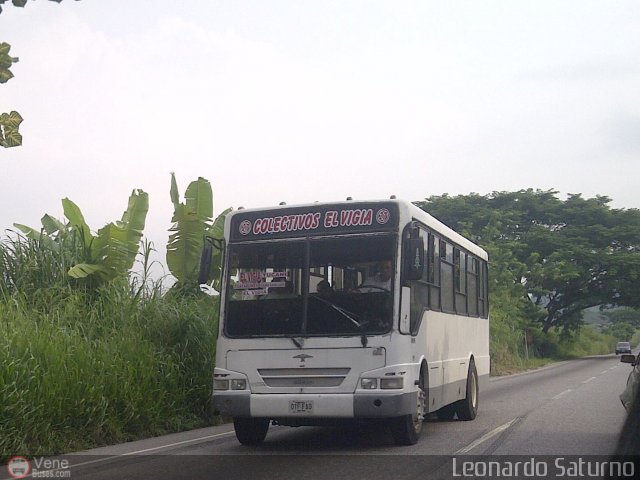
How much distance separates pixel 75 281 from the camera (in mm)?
15844

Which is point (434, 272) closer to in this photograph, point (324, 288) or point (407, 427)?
point (324, 288)

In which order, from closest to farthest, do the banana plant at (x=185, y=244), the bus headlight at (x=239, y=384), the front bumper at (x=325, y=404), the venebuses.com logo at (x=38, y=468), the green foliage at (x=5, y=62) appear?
1. the green foliage at (x=5, y=62)
2. the venebuses.com logo at (x=38, y=468)
3. the front bumper at (x=325, y=404)
4. the bus headlight at (x=239, y=384)
5. the banana plant at (x=185, y=244)

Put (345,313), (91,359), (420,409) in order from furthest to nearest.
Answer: (91,359)
(420,409)
(345,313)

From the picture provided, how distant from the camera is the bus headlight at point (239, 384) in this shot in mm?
10492

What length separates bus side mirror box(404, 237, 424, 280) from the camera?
33.7 feet

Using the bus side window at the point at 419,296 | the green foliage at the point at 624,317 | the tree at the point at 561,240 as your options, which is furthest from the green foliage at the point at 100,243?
the green foliage at the point at 624,317

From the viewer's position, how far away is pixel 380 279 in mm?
10414

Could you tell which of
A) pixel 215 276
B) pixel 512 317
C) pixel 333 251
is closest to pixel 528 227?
pixel 512 317

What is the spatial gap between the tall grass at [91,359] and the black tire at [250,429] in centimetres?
182

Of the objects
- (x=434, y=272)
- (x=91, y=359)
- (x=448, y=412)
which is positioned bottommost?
(x=448, y=412)

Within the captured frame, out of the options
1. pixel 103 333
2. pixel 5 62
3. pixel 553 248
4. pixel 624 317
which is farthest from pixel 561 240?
pixel 624 317

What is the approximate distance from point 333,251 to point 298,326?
1.01 m

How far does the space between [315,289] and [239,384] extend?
1.47 metres

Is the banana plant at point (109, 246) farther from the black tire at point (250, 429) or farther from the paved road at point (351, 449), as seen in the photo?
the black tire at point (250, 429)
